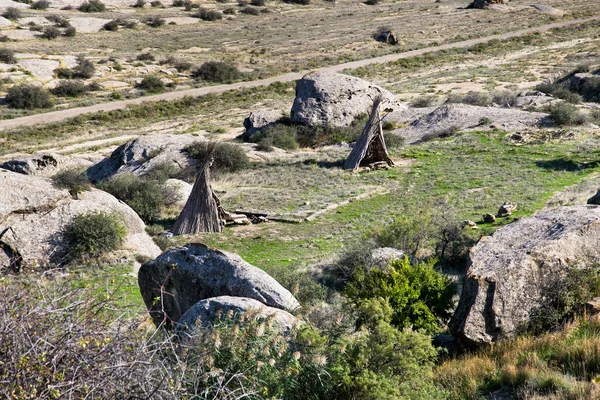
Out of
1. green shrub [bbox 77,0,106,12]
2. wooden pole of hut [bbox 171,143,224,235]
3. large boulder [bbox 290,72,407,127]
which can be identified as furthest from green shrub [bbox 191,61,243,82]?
wooden pole of hut [bbox 171,143,224,235]

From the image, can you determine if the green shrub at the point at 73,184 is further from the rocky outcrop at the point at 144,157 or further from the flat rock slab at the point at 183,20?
the flat rock slab at the point at 183,20

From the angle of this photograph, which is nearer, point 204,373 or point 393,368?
point 204,373

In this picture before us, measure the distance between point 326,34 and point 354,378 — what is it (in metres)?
63.7

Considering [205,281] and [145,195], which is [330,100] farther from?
[205,281]

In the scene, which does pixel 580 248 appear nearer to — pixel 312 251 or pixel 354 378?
pixel 354 378

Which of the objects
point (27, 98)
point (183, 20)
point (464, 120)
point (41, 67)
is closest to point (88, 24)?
point (183, 20)

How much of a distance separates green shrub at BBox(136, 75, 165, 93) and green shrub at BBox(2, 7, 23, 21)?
24.1 m

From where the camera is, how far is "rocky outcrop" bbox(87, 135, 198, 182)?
75.8ft

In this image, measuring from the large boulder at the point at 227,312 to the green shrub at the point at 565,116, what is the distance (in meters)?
21.9

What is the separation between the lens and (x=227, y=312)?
19.5ft

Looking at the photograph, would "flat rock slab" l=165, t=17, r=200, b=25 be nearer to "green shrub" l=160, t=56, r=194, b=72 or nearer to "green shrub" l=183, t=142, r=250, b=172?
"green shrub" l=160, t=56, r=194, b=72

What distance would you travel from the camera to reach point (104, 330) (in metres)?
4.65

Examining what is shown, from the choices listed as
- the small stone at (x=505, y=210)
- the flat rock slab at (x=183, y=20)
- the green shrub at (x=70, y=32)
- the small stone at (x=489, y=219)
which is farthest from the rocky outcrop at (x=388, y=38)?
the small stone at (x=489, y=219)

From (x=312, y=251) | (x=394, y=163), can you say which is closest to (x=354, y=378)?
(x=312, y=251)
